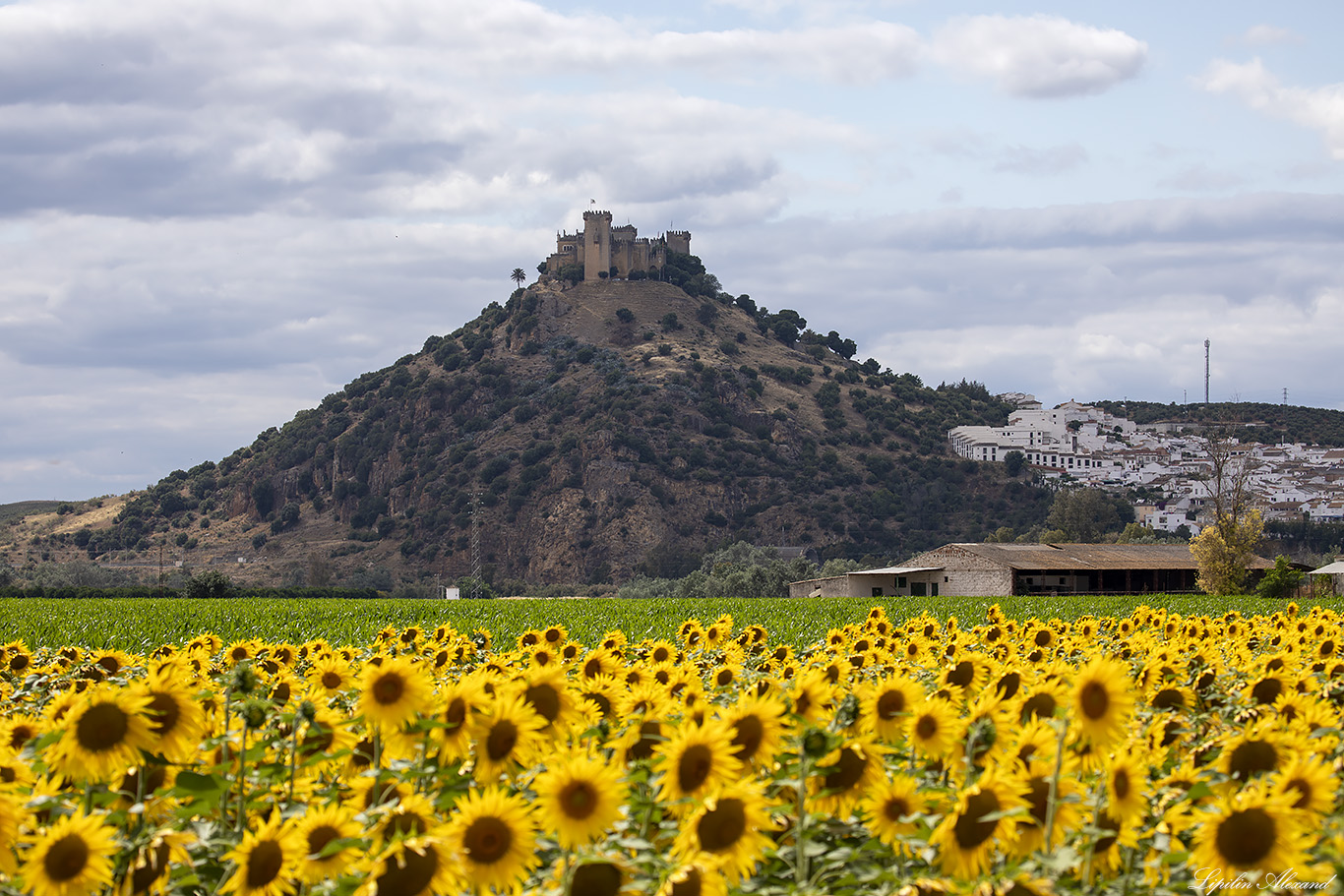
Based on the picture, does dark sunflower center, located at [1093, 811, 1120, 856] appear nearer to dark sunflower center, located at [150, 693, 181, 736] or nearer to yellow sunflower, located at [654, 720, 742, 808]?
yellow sunflower, located at [654, 720, 742, 808]

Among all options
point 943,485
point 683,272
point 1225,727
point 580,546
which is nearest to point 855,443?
point 943,485

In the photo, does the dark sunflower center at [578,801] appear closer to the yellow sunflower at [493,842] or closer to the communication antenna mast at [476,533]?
the yellow sunflower at [493,842]

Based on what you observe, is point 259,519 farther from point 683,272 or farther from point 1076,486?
point 1076,486

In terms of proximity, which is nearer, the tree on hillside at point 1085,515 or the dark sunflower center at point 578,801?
the dark sunflower center at point 578,801

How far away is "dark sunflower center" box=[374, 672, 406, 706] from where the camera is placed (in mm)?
5031

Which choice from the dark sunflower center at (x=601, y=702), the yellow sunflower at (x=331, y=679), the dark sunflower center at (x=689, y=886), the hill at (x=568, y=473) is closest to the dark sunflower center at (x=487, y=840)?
the dark sunflower center at (x=689, y=886)

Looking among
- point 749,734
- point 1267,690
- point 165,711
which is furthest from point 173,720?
point 1267,690

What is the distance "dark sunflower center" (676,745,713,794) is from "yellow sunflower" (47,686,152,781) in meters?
2.15

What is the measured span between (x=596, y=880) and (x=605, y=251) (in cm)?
17444

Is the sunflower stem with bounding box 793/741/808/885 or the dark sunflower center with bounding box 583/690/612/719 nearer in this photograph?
the sunflower stem with bounding box 793/741/808/885

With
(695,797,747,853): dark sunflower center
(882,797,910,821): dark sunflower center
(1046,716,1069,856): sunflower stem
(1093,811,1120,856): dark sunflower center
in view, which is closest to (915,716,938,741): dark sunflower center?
(882,797,910,821): dark sunflower center

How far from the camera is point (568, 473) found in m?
130

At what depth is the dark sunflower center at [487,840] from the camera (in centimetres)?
387

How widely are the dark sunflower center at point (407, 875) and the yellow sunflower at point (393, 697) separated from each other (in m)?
1.31
